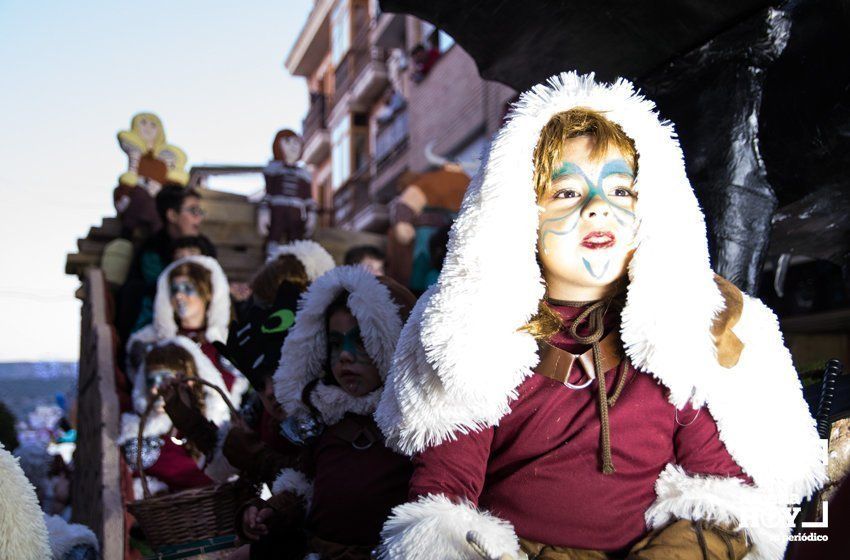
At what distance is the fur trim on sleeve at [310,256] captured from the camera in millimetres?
4207

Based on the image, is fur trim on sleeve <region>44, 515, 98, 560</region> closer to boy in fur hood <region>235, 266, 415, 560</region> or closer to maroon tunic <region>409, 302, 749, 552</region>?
boy in fur hood <region>235, 266, 415, 560</region>

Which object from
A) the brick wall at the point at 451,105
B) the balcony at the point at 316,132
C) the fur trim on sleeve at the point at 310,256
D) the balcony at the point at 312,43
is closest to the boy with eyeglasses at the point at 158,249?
the fur trim on sleeve at the point at 310,256

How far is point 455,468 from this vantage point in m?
1.98

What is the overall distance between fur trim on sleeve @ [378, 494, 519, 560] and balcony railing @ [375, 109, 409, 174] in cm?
1782

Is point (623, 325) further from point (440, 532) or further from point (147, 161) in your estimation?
point (147, 161)

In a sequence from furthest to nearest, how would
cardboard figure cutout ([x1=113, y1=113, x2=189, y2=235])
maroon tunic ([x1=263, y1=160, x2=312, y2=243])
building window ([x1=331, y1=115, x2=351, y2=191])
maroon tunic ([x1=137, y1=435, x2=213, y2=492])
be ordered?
1. building window ([x1=331, y1=115, x2=351, y2=191])
2. cardboard figure cutout ([x1=113, y1=113, x2=189, y2=235])
3. maroon tunic ([x1=263, y1=160, x2=312, y2=243])
4. maroon tunic ([x1=137, y1=435, x2=213, y2=492])

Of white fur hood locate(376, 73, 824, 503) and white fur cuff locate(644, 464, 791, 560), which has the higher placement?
white fur hood locate(376, 73, 824, 503)

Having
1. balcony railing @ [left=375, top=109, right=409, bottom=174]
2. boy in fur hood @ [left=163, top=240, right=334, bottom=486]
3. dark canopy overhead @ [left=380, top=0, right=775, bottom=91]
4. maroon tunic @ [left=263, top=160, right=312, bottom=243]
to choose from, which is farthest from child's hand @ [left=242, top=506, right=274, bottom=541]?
balcony railing @ [left=375, top=109, right=409, bottom=174]

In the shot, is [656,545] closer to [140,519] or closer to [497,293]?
[497,293]

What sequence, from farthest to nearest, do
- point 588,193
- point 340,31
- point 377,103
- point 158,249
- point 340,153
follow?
point 340,153, point 340,31, point 377,103, point 158,249, point 588,193

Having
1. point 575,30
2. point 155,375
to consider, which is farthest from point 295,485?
point 155,375

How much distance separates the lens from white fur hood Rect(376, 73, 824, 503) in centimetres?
194

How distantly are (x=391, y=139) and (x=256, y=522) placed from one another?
18.5 m

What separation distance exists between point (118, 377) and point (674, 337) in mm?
4112
